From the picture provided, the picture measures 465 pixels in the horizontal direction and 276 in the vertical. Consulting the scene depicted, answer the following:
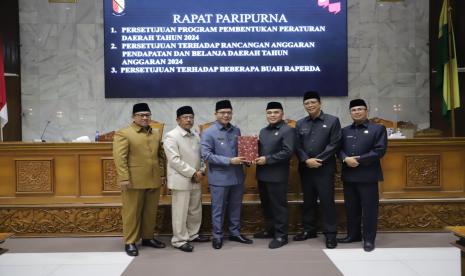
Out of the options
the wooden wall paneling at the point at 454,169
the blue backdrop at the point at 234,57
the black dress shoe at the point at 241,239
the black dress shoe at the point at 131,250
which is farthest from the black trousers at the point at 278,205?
the blue backdrop at the point at 234,57

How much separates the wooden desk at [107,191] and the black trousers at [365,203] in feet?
1.51

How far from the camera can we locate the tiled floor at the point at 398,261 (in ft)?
11.6

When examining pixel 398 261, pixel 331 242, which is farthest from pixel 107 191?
pixel 398 261

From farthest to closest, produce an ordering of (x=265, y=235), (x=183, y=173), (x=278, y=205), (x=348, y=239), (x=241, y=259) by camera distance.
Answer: (x=265, y=235)
(x=348, y=239)
(x=278, y=205)
(x=183, y=173)
(x=241, y=259)

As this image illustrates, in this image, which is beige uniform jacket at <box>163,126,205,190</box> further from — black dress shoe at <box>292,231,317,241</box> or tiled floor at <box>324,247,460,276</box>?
tiled floor at <box>324,247,460,276</box>

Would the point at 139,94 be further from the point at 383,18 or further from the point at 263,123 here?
the point at 383,18

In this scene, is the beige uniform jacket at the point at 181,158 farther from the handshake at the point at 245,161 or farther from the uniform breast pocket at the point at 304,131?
the uniform breast pocket at the point at 304,131

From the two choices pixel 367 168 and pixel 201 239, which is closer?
pixel 367 168

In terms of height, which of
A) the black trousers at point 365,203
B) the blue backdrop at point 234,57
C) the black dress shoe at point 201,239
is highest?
the blue backdrop at point 234,57

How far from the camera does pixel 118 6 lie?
734cm

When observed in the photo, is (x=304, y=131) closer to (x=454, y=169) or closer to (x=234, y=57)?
(x=454, y=169)

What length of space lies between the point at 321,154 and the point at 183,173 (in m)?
1.33

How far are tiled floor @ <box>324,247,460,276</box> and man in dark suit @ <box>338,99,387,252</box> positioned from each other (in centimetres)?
21

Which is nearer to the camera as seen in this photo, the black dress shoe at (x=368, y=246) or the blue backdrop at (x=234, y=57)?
the black dress shoe at (x=368, y=246)
